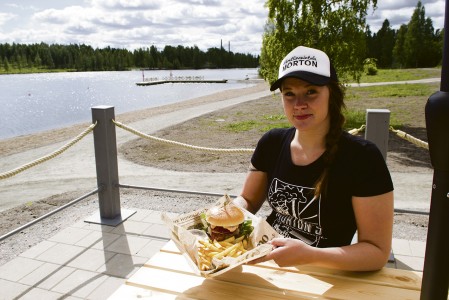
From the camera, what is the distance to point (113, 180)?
16.1 ft

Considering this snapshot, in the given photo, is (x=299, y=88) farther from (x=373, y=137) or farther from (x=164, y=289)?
(x=373, y=137)

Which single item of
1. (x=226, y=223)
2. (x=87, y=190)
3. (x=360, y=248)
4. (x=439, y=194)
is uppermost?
(x=439, y=194)

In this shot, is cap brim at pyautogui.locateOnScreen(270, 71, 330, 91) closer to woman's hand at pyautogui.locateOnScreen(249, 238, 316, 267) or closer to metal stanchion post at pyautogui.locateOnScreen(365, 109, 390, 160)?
woman's hand at pyautogui.locateOnScreen(249, 238, 316, 267)

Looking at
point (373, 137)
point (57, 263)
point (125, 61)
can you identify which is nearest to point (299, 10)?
point (373, 137)

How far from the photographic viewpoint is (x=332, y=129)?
6.67 feet

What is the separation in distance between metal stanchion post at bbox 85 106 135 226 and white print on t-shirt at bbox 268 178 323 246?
3124 mm

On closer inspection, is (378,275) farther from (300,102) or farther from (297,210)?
(300,102)

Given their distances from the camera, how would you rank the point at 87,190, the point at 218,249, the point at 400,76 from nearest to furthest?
the point at 218,249 → the point at 87,190 → the point at 400,76

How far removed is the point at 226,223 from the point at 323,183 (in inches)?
21.8

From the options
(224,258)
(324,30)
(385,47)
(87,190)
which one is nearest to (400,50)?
(385,47)

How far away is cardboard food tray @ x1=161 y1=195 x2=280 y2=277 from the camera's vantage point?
147 centimetres

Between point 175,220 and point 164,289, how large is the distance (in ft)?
1.12

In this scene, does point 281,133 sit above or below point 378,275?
above

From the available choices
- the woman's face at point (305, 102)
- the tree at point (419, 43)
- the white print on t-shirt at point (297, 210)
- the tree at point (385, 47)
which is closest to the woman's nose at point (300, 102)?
the woman's face at point (305, 102)
